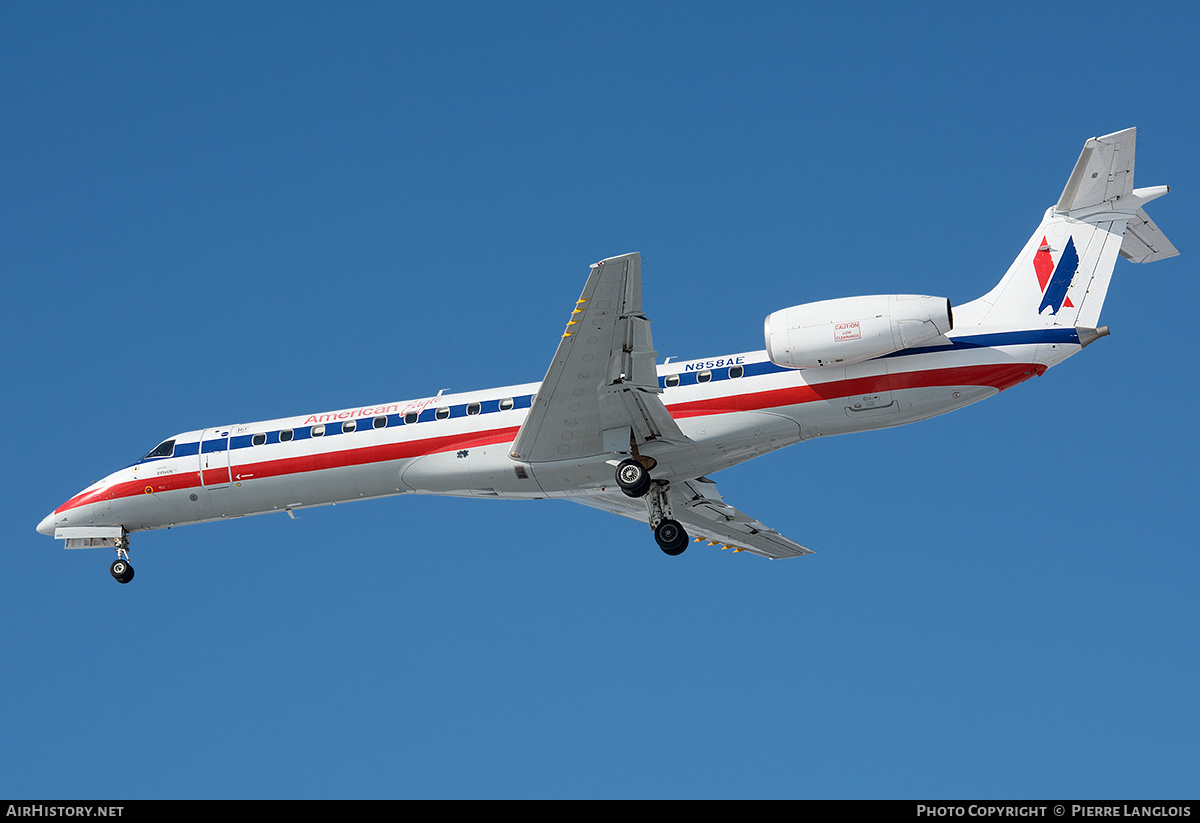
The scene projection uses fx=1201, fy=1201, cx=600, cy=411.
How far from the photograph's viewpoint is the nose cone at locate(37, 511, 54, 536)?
2686 cm

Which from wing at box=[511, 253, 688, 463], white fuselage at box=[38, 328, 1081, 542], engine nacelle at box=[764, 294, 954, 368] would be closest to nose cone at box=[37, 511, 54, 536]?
white fuselage at box=[38, 328, 1081, 542]

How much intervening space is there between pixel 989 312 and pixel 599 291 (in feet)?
24.8

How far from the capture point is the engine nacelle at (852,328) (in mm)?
20812

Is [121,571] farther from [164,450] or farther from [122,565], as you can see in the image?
[164,450]

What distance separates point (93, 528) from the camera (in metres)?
26.6

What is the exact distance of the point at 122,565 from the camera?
2638 centimetres

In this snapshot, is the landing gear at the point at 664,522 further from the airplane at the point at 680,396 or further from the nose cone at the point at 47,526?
the nose cone at the point at 47,526

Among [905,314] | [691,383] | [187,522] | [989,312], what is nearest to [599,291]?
[691,383]

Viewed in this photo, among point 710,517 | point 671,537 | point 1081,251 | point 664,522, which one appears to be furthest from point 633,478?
point 1081,251

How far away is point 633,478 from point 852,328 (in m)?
4.94

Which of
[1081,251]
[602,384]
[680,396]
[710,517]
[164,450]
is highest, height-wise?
[1081,251]

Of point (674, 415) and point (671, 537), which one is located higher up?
point (674, 415)

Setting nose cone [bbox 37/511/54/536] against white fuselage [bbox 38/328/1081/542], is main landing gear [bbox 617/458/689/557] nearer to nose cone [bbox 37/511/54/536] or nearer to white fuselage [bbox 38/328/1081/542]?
white fuselage [bbox 38/328/1081/542]

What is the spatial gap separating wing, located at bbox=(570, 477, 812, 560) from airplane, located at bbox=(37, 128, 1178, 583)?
3.04 ft
